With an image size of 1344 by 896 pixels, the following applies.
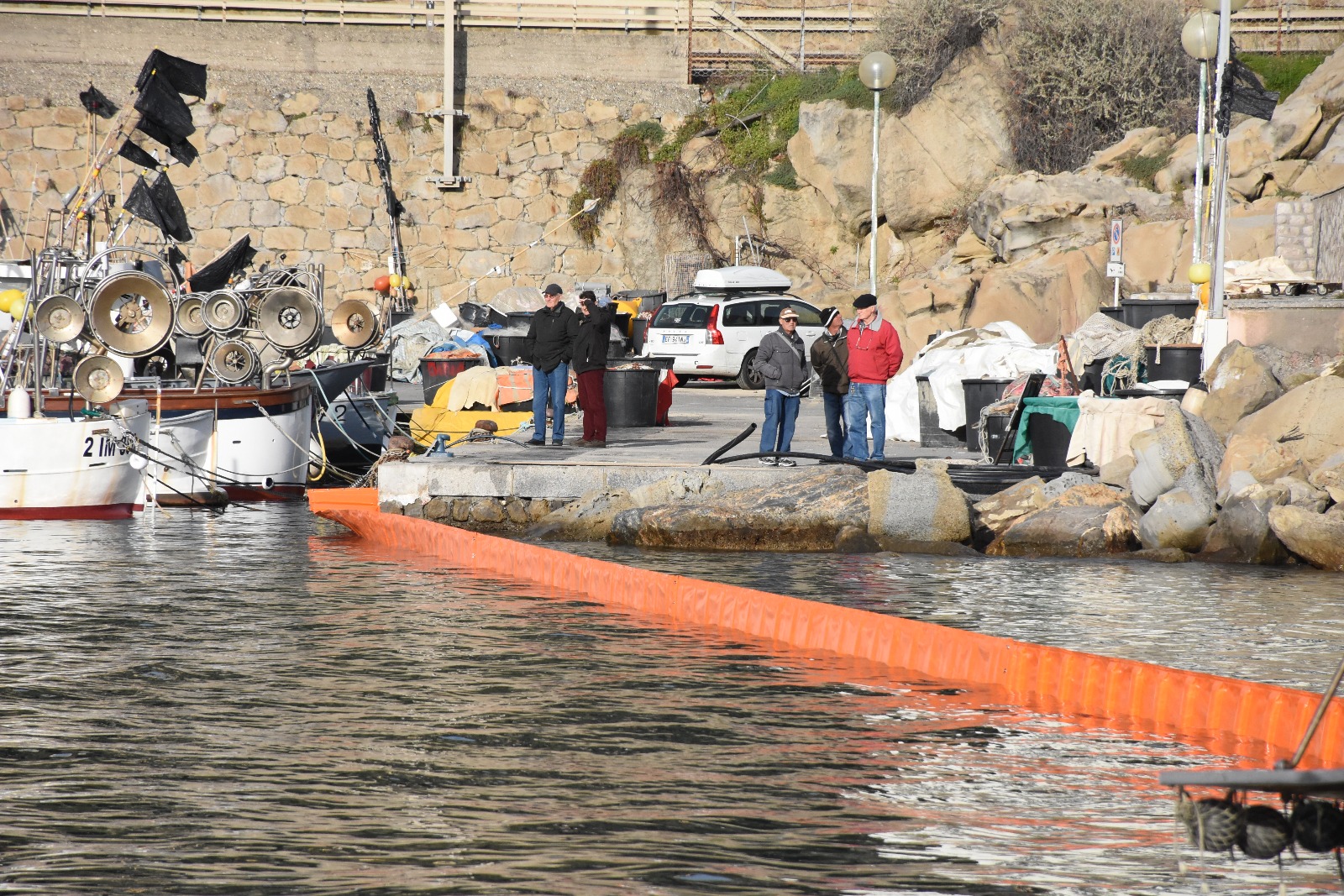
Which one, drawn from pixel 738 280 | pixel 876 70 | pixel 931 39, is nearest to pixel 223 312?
pixel 876 70

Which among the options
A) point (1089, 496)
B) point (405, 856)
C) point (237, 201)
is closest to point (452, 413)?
point (1089, 496)

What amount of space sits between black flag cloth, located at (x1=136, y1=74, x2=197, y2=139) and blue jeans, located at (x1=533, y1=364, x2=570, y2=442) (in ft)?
29.1

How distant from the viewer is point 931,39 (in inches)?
1553

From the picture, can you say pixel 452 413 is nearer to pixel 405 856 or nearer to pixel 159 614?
pixel 159 614

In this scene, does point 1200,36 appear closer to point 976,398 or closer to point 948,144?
point 976,398

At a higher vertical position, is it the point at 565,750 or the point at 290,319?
the point at 290,319

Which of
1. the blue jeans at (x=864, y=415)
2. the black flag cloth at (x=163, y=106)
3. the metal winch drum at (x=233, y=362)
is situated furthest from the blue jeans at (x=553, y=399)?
the black flag cloth at (x=163, y=106)

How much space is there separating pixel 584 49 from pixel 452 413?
24788 millimetres

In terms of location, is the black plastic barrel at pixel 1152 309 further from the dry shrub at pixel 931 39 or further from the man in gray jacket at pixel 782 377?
the dry shrub at pixel 931 39

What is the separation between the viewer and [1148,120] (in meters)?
37.8

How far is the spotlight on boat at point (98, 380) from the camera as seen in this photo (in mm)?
18203

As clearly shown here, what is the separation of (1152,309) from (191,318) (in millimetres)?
13052

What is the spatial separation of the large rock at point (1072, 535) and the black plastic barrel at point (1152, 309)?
348 inches

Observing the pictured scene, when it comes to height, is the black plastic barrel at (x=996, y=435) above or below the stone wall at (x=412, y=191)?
below
